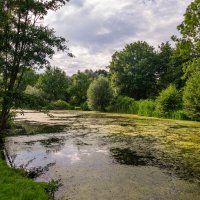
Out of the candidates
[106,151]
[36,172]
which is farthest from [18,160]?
[106,151]

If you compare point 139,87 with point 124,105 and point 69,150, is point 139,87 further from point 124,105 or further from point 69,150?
point 69,150

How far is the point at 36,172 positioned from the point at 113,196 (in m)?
3.62

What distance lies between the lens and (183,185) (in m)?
9.82

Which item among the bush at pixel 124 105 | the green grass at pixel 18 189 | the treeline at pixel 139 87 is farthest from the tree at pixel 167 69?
the green grass at pixel 18 189

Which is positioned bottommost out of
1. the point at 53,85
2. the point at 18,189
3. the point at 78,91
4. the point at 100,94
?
the point at 18,189

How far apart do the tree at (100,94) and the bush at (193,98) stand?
2002cm

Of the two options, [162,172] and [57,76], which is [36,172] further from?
[57,76]

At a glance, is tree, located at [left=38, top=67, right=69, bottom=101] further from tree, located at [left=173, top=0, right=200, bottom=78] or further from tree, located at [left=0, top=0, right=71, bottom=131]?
tree, located at [left=0, top=0, right=71, bottom=131]

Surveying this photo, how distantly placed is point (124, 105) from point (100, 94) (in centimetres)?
468

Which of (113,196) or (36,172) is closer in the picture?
(113,196)

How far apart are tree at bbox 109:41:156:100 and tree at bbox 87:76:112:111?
5.05 meters

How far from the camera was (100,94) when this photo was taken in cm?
5006

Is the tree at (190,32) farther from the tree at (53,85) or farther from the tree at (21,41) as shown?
the tree at (53,85)

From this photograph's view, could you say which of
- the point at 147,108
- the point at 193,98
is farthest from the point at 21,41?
the point at 147,108
